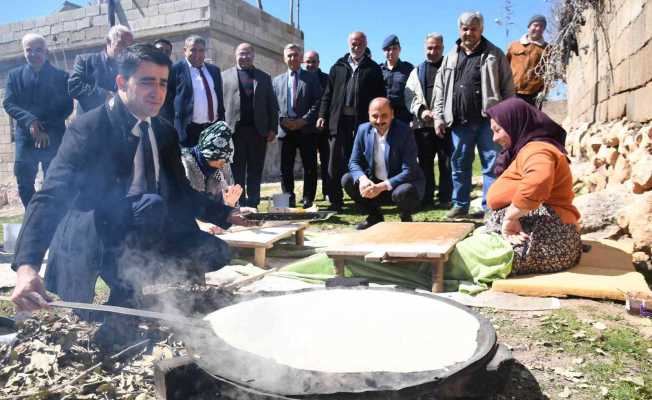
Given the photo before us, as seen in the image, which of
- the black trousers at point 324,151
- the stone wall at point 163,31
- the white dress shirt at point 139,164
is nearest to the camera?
the white dress shirt at point 139,164

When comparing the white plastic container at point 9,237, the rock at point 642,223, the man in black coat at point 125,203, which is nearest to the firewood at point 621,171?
the rock at point 642,223

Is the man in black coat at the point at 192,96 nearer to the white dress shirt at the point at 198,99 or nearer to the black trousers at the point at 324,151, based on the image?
the white dress shirt at the point at 198,99

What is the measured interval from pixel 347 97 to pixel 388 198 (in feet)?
5.50

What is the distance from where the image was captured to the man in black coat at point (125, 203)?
227 centimetres

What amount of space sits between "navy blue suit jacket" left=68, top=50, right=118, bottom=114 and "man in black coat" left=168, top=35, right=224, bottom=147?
0.76 meters

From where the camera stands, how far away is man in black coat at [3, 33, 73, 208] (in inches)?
211

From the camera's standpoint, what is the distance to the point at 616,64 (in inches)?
229

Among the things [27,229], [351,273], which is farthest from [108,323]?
[351,273]

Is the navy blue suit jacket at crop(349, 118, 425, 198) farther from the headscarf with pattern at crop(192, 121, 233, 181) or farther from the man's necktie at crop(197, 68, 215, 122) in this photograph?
the man's necktie at crop(197, 68, 215, 122)

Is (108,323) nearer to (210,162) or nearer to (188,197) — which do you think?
(188,197)

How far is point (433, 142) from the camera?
6480mm

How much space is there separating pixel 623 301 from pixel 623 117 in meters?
3.41

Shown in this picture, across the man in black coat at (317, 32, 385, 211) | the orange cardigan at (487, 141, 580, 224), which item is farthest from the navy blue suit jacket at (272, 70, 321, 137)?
the orange cardigan at (487, 141, 580, 224)

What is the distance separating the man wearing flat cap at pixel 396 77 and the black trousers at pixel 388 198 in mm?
1788
